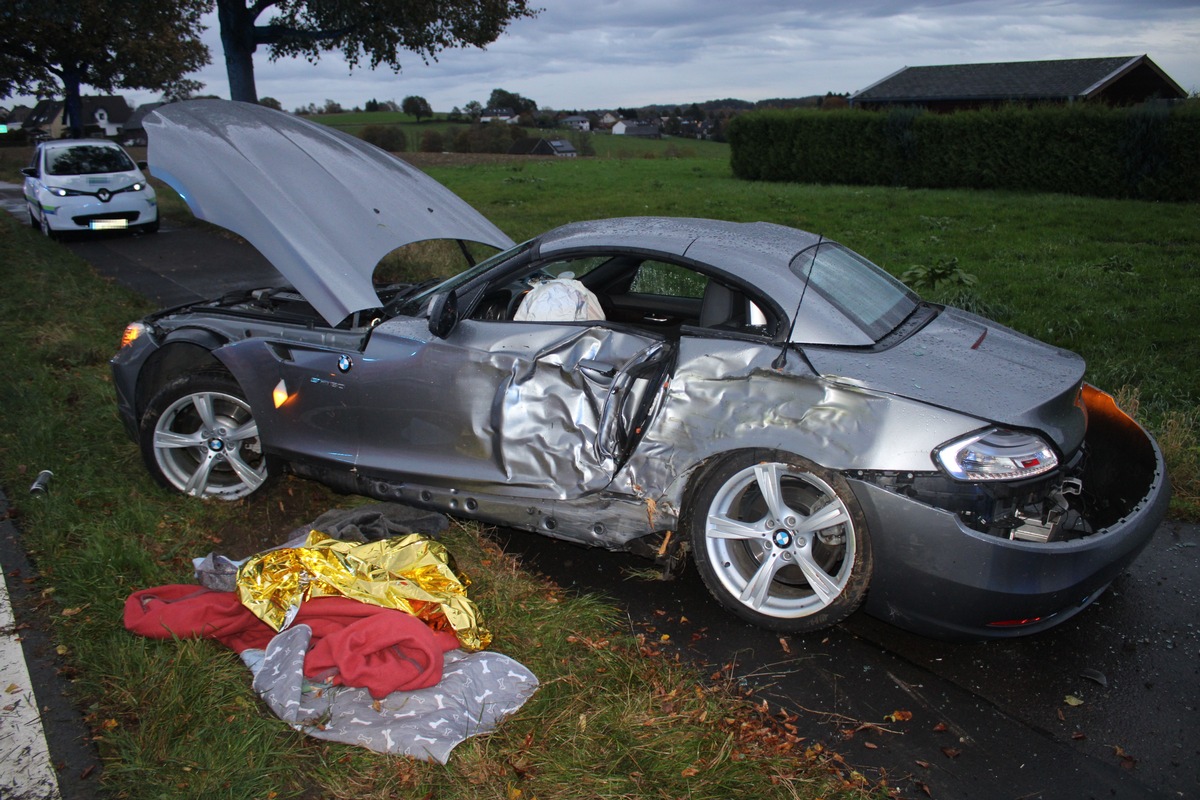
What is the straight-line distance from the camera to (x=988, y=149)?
2056 centimetres

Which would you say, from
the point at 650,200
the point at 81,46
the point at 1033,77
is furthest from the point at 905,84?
the point at 81,46

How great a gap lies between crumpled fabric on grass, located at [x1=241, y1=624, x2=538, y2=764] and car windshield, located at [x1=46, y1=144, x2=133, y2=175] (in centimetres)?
1392

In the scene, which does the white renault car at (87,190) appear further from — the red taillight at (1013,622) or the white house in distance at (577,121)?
the white house in distance at (577,121)

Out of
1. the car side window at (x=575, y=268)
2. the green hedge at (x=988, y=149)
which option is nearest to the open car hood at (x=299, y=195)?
the car side window at (x=575, y=268)

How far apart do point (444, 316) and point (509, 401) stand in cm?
47

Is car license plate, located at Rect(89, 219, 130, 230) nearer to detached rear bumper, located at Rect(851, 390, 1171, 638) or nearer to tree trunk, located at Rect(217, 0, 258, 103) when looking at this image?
tree trunk, located at Rect(217, 0, 258, 103)

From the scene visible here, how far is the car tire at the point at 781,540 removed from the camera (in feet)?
10.9

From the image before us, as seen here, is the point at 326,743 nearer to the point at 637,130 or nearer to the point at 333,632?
the point at 333,632

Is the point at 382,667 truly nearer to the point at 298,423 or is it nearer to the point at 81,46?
the point at 298,423

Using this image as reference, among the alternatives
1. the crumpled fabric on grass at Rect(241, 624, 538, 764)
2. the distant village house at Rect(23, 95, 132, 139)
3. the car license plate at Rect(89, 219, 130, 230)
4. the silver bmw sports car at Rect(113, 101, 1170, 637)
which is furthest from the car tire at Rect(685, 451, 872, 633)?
the distant village house at Rect(23, 95, 132, 139)

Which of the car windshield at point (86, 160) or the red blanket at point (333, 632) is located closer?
the red blanket at point (333, 632)

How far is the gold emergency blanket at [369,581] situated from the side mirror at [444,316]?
922 mm

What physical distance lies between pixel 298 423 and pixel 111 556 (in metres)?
0.99

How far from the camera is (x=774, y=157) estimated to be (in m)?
25.0
